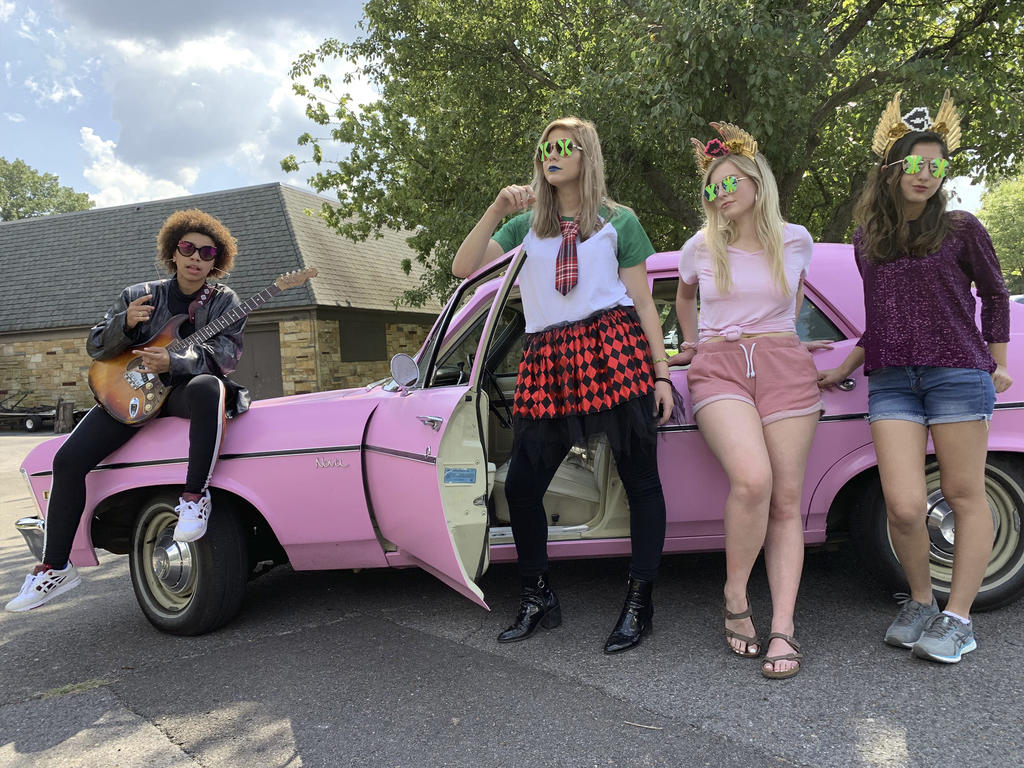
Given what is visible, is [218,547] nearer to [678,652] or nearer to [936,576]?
[678,652]

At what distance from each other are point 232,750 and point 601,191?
236 centimetres

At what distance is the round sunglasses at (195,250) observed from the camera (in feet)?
11.6

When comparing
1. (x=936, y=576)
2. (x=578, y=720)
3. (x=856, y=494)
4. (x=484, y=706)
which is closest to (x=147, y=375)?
(x=484, y=706)

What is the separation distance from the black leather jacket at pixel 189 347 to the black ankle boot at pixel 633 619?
1.94 meters

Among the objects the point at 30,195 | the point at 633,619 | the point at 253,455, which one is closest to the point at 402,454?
the point at 253,455

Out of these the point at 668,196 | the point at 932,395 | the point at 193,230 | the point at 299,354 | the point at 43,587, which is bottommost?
the point at 43,587

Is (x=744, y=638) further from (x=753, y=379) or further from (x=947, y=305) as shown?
(x=947, y=305)

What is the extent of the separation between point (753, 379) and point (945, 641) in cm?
116

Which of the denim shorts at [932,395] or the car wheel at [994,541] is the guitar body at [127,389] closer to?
the denim shorts at [932,395]

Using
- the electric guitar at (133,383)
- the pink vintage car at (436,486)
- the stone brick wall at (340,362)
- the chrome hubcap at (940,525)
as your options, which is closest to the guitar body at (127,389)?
the electric guitar at (133,383)

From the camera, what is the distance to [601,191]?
2879mm

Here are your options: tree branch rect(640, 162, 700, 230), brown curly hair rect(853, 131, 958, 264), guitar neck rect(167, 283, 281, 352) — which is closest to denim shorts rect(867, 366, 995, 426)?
brown curly hair rect(853, 131, 958, 264)

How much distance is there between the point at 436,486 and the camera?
2818 millimetres

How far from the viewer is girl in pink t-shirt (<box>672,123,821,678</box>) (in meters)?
2.71
